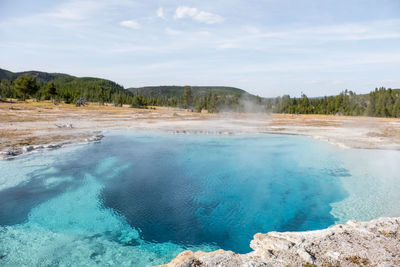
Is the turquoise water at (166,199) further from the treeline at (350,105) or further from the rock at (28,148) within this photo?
the treeline at (350,105)

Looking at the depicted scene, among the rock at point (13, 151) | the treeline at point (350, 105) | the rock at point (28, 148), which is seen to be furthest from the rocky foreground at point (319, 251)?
the treeline at point (350, 105)

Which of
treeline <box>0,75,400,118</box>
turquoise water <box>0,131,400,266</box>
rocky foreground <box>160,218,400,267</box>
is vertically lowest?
turquoise water <box>0,131,400,266</box>

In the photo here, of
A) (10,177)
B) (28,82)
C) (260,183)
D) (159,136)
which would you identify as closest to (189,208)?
(260,183)

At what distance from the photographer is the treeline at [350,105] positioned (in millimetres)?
71481

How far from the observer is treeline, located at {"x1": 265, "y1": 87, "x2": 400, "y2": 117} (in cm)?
7148

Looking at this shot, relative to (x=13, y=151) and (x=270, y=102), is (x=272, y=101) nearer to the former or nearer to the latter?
(x=270, y=102)

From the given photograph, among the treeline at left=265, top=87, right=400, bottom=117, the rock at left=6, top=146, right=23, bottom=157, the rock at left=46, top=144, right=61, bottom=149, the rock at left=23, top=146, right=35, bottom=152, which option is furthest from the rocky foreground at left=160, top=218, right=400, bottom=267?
the treeline at left=265, top=87, right=400, bottom=117

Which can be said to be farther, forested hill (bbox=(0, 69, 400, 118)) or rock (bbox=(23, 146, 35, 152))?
forested hill (bbox=(0, 69, 400, 118))

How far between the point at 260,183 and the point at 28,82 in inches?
3324

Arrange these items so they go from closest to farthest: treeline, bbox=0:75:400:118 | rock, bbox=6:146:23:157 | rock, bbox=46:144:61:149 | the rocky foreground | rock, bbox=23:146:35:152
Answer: the rocky foreground, rock, bbox=6:146:23:157, rock, bbox=23:146:35:152, rock, bbox=46:144:61:149, treeline, bbox=0:75:400:118

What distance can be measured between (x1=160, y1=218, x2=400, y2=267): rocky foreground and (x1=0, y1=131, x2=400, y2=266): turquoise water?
4.76 feet

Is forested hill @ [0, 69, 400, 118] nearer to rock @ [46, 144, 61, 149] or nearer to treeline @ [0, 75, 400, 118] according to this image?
treeline @ [0, 75, 400, 118]

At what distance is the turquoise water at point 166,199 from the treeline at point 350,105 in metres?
64.5

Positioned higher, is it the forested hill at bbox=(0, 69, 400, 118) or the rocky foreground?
the forested hill at bbox=(0, 69, 400, 118)
